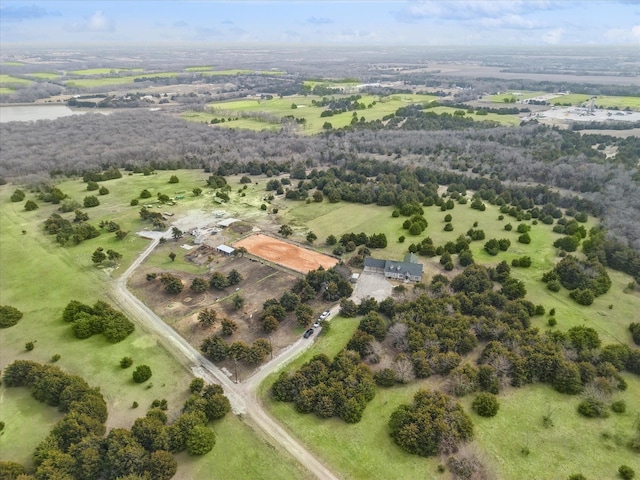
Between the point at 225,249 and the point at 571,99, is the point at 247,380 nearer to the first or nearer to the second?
the point at 225,249

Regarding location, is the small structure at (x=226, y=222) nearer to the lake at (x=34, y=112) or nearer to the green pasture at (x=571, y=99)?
the lake at (x=34, y=112)

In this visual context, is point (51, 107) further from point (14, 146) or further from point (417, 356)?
point (417, 356)

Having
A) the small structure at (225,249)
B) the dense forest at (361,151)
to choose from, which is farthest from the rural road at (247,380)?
the dense forest at (361,151)

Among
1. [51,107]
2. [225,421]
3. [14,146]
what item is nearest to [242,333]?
[225,421]

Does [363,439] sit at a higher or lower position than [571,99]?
lower

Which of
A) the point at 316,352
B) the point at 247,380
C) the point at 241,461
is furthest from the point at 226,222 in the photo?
the point at 241,461

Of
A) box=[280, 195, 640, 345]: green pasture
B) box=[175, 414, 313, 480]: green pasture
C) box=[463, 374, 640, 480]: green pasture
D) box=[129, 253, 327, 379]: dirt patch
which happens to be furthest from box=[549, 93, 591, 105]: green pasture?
box=[175, 414, 313, 480]: green pasture
